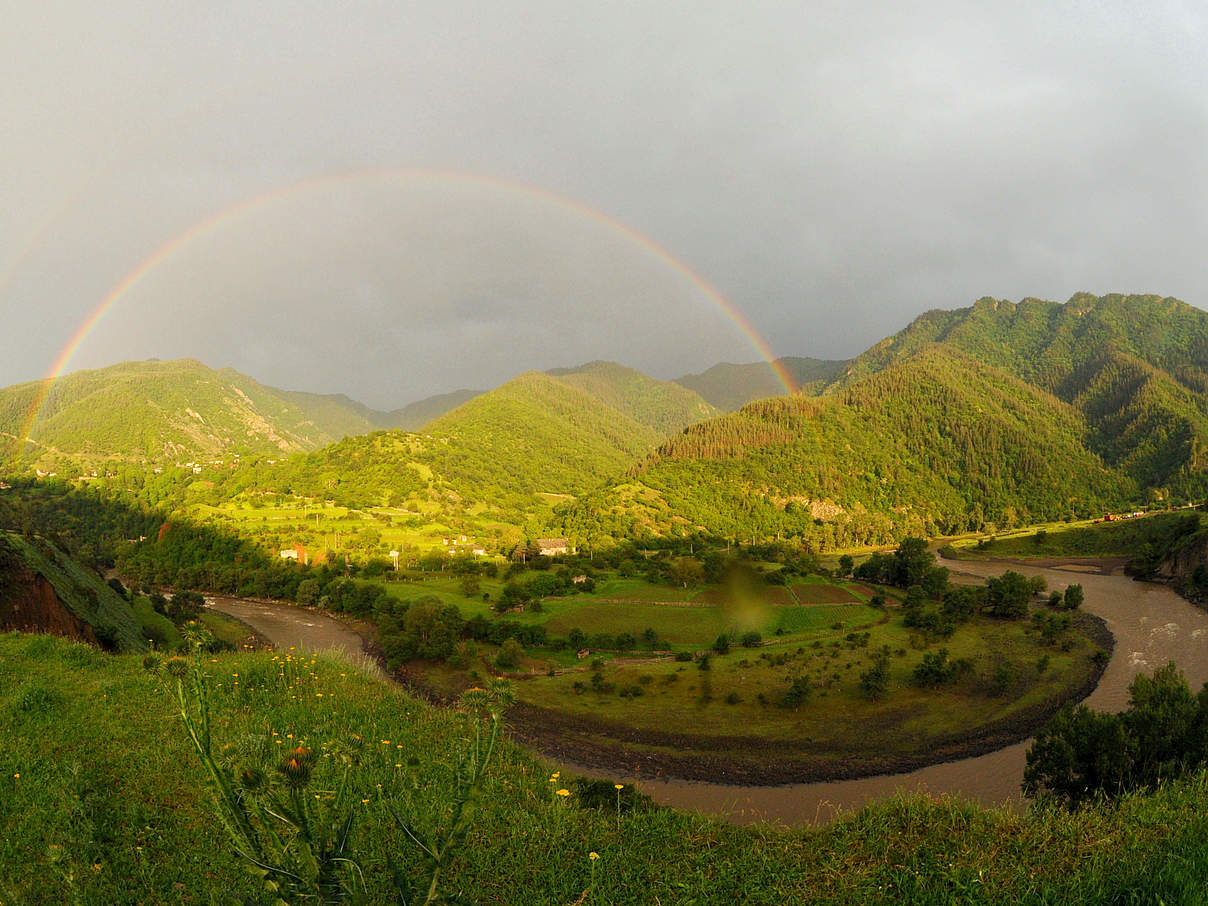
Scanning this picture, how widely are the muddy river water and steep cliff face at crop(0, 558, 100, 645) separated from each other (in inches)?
227

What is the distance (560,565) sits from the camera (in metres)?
80.4

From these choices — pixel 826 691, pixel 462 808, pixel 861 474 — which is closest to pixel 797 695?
pixel 826 691

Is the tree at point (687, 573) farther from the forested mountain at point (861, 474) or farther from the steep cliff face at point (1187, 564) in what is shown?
the steep cliff face at point (1187, 564)

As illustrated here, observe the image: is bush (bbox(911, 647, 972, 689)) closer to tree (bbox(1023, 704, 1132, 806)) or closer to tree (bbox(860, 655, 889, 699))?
tree (bbox(860, 655, 889, 699))

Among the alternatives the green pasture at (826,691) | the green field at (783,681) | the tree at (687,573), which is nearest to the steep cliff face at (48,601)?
the green field at (783,681)

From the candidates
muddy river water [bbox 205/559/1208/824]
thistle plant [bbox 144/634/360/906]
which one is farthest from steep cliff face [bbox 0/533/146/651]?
thistle plant [bbox 144/634/360/906]

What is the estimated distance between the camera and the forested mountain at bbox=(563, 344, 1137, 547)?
118 m

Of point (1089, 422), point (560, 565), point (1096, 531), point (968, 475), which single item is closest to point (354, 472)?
point (560, 565)

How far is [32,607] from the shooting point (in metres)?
13.6

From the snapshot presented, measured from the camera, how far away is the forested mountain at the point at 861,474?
118m

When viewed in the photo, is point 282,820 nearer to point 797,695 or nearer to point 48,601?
point 48,601

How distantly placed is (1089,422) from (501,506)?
650ft

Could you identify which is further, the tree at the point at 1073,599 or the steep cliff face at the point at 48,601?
the tree at the point at 1073,599

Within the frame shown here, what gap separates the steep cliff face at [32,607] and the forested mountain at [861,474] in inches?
3501
